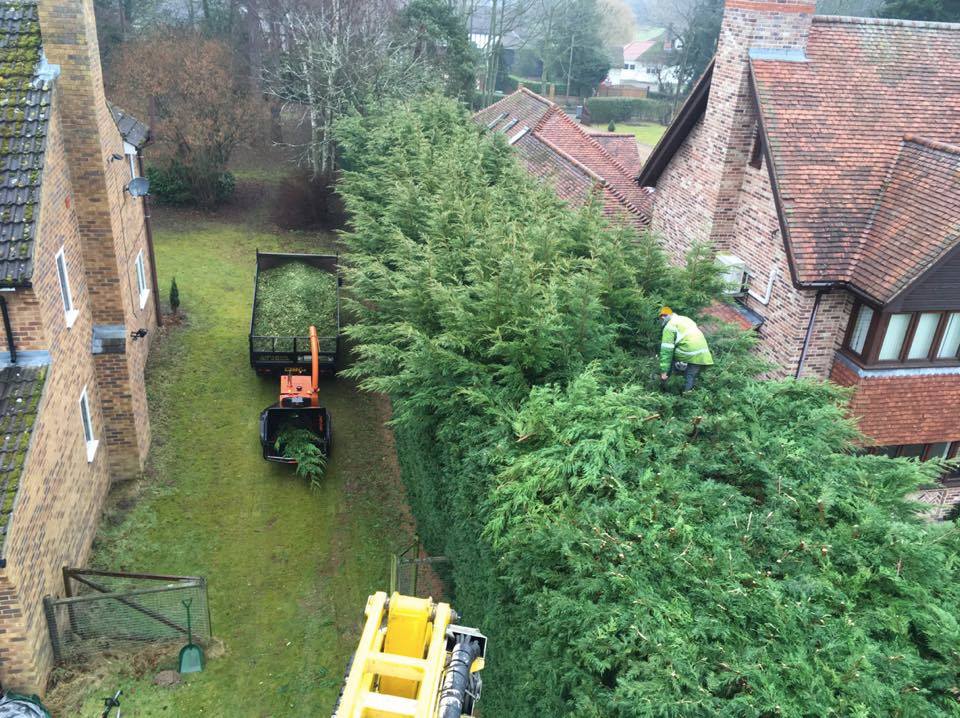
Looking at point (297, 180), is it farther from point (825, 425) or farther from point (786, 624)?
point (786, 624)

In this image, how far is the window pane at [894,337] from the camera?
13.8 m

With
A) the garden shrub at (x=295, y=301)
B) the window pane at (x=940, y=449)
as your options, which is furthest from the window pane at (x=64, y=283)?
the window pane at (x=940, y=449)

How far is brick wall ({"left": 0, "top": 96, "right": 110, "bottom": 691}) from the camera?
10445mm

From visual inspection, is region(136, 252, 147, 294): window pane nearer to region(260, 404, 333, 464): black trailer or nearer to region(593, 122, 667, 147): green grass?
region(260, 404, 333, 464): black trailer

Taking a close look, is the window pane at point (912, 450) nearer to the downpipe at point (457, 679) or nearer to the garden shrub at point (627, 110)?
the downpipe at point (457, 679)

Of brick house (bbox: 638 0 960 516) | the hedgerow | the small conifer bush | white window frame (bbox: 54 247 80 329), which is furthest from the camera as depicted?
the small conifer bush

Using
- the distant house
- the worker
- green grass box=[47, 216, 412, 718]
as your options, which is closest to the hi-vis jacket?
the worker

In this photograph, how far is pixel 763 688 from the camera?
20.6 feet

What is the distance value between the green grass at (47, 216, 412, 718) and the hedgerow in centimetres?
205

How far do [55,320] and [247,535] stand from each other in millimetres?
5488

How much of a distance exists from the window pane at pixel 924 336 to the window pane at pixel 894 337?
195 millimetres

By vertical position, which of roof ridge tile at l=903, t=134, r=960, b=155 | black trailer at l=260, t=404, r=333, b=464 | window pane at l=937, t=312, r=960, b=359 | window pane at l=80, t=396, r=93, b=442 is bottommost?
black trailer at l=260, t=404, r=333, b=464

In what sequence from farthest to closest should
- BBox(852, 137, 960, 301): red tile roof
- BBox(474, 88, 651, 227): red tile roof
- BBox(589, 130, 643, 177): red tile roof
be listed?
BBox(589, 130, 643, 177): red tile roof, BBox(474, 88, 651, 227): red tile roof, BBox(852, 137, 960, 301): red tile roof

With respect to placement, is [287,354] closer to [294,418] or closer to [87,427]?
[294,418]
